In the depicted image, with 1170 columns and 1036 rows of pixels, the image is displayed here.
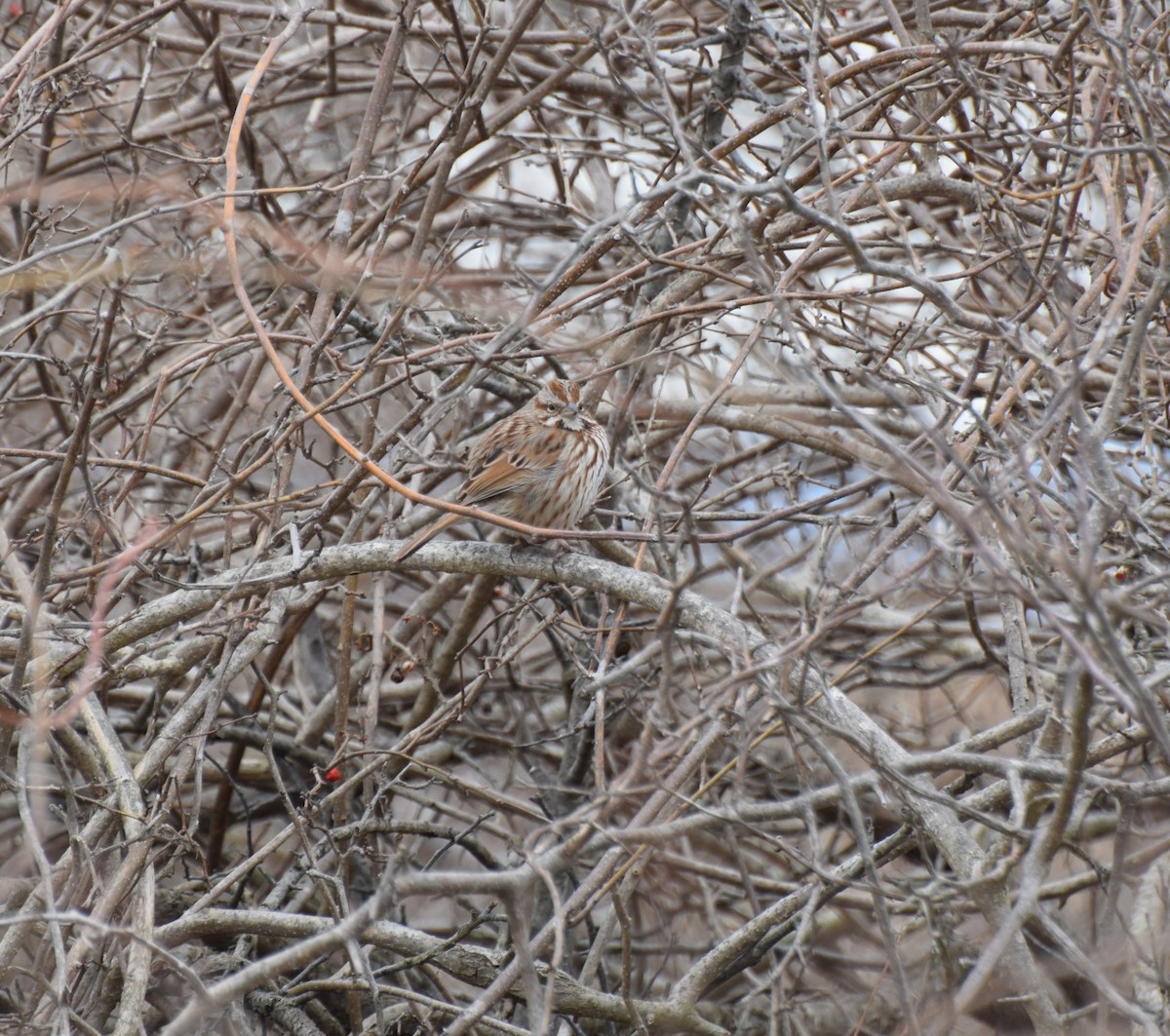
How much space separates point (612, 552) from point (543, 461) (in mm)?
471

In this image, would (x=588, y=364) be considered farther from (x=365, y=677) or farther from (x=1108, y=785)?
(x=1108, y=785)

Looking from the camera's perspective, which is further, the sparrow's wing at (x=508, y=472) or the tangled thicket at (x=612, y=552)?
the sparrow's wing at (x=508, y=472)

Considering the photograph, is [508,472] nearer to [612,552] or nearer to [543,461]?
[543,461]

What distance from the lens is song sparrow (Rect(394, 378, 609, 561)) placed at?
463cm

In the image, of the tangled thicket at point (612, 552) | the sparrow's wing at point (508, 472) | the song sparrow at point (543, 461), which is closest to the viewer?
the tangled thicket at point (612, 552)

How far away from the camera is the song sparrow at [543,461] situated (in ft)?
15.2

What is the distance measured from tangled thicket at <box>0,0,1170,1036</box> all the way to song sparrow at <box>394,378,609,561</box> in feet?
0.57

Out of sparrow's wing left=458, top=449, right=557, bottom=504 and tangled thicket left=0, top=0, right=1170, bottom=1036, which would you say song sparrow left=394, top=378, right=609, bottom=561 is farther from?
tangled thicket left=0, top=0, right=1170, bottom=1036

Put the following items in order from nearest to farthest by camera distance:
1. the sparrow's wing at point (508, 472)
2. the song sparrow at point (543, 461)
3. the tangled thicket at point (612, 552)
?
the tangled thicket at point (612, 552) → the song sparrow at point (543, 461) → the sparrow's wing at point (508, 472)

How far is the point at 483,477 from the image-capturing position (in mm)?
4797

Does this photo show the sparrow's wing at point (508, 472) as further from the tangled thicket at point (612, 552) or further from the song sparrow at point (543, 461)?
the tangled thicket at point (612, 552)

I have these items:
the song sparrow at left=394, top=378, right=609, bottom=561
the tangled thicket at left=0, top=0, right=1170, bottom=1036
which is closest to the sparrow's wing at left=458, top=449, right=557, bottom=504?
the song sparrow at left=394, top=378, right=609, bottom=561

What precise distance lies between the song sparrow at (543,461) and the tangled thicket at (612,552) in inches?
6.9

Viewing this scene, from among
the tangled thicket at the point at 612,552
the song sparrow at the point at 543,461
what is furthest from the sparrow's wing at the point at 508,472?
the tangled thicket at the point at 612,552
